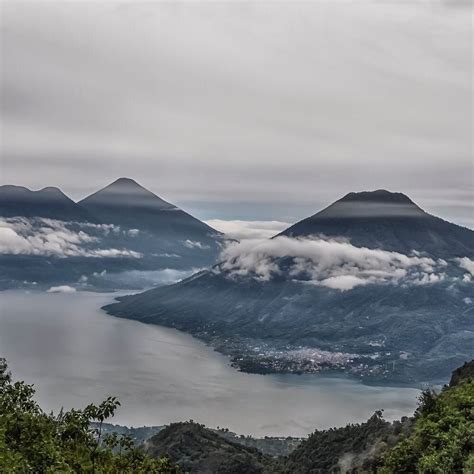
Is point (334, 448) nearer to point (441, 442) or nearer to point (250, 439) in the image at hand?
point (250, 439)

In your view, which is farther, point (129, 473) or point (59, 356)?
point (59, 356)

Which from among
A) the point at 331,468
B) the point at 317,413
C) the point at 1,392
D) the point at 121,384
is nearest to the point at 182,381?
the point at 121,384

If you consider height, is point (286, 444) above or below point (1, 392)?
below


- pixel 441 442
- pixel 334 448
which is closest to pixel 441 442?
pixel 441 442

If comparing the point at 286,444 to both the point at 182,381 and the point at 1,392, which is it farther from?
the point at 1,392

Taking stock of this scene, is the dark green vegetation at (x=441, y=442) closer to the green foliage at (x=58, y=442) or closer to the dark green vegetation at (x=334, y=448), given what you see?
the green foliage at (x=58, y=442)

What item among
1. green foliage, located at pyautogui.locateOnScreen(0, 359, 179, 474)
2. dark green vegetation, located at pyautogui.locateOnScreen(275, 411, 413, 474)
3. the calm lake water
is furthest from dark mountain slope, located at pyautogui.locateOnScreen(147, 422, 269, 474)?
green foliage, located at pyautogui.locateOnScreen(0, 359, 179, 474)

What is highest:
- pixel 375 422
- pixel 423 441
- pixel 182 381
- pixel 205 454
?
pixel 423 441
